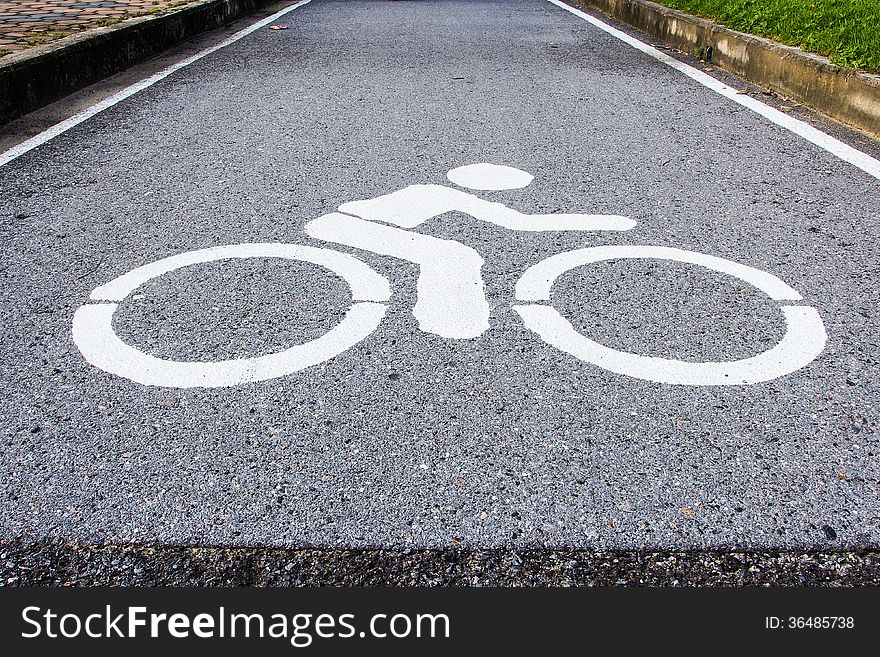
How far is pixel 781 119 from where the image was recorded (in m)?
5.68

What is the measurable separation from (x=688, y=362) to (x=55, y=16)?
336 inches

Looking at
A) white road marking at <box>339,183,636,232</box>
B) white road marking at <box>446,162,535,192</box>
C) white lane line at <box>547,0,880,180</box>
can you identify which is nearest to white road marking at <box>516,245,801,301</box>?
white road marking at <box>339,183,636,232</box>

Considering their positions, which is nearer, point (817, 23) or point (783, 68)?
point (783, 68)

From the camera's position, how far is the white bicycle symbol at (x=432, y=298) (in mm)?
2500

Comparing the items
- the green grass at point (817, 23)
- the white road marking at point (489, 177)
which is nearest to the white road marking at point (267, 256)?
the white road marking at point (489, 177)

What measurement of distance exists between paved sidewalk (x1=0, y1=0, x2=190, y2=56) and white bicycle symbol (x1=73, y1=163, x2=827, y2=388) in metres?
4.19

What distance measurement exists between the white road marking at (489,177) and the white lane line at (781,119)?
184 centimetres

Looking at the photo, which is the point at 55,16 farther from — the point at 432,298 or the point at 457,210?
the point at 432,298

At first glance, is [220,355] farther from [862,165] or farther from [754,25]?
[754,25]

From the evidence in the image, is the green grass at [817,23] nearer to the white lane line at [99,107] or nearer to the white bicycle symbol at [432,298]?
the white bicycle symbol at [432,298]

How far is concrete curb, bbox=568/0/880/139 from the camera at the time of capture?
541cm

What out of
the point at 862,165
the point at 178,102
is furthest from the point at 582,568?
the point at 178,102

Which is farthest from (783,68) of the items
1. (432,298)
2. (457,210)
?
(432,298)

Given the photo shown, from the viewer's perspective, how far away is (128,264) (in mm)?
3248
